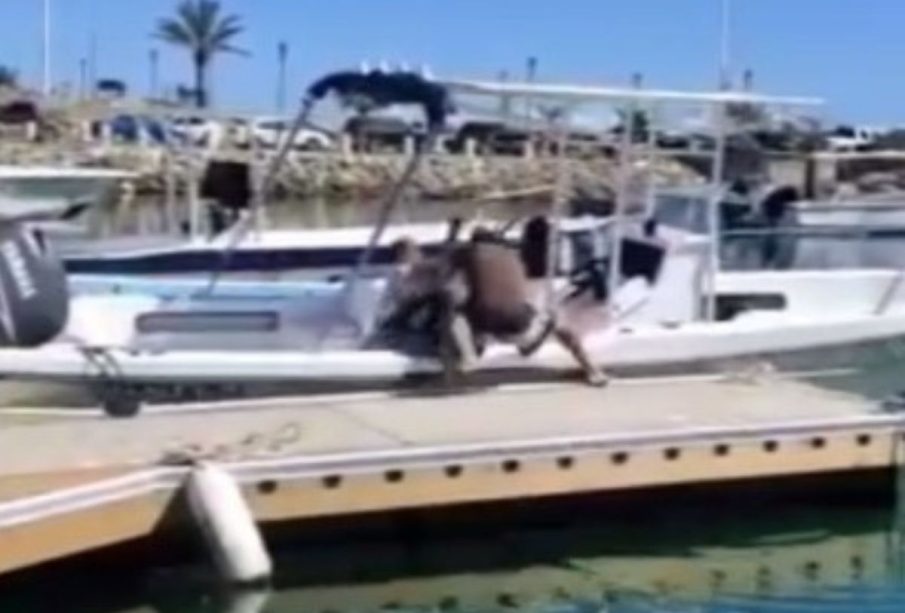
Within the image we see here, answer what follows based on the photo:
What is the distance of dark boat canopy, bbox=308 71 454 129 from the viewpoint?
13.9 meters

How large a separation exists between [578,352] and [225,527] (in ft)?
11.9

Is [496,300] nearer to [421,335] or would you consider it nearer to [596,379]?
[421,335]

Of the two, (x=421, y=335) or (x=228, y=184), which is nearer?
(x=421, y=335)

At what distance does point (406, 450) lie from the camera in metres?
10.8

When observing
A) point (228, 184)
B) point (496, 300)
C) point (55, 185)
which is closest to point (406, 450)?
point (496, 300)

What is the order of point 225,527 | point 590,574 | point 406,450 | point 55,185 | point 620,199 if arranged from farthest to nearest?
point 55,185
point 620,199
point 590,574
point 406,450
point 225,527

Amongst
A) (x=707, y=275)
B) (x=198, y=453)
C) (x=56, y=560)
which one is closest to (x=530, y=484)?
(x=198, y=453)

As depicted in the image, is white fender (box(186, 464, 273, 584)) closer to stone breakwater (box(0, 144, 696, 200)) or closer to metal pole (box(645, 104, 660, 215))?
stone breakwater (box(0, 144, 696, 200))

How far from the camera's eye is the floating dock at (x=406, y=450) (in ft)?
32.8

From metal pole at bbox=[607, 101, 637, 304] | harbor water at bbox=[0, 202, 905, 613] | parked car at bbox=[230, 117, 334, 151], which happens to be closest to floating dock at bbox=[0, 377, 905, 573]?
harbor water at bbox=[0, 202, 905, 613]

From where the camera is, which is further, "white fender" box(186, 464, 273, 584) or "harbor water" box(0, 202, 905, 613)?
"harbor water" box(0, 202, 905, 613)

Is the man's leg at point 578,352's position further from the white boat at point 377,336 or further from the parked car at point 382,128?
the parked car at point 382,128

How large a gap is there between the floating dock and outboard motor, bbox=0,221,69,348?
614mm

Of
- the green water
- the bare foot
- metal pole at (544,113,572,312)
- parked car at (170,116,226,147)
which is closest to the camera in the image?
the green water
